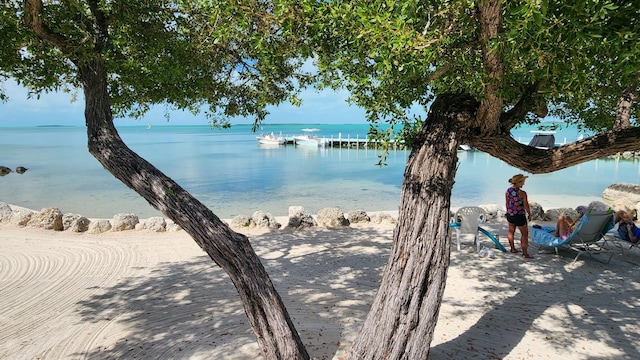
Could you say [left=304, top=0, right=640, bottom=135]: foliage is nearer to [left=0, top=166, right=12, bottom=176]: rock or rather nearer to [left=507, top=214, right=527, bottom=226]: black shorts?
[left=507, top=214, right=527, bottom=226]: black shorts

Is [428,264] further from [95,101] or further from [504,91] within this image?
[95,101]

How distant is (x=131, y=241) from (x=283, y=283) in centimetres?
396

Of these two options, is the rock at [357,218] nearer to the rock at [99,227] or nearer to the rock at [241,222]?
the rock at [241,222]

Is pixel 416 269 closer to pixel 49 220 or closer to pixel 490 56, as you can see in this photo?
pixel 490 56

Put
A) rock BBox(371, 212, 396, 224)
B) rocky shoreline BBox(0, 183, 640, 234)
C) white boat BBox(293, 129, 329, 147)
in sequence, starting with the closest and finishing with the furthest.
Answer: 1. rocky shoreline BBox(0, 183, 640, 234)
2. rock BBox(371, 212, 396, 224)
3. white boat BBox(293, 129, 329, 147)

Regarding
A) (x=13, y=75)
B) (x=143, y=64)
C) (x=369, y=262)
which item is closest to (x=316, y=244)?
(x=369, y=262)

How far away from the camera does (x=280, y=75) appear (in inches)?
207

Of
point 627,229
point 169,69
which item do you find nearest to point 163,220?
point 169,69

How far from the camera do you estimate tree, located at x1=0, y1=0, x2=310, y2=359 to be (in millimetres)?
3209

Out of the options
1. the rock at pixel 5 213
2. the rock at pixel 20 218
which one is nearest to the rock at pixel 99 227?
the rock at pixel 20 218

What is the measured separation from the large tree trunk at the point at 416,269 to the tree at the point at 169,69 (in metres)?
0.71

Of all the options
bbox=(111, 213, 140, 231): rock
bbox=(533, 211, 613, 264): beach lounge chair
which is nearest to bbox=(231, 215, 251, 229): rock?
bbox=(111, 213, 140, 231): rock

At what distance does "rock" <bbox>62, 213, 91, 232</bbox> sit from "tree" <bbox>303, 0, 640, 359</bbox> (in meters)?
7.53

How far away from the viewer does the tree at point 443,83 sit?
207 centimetres
